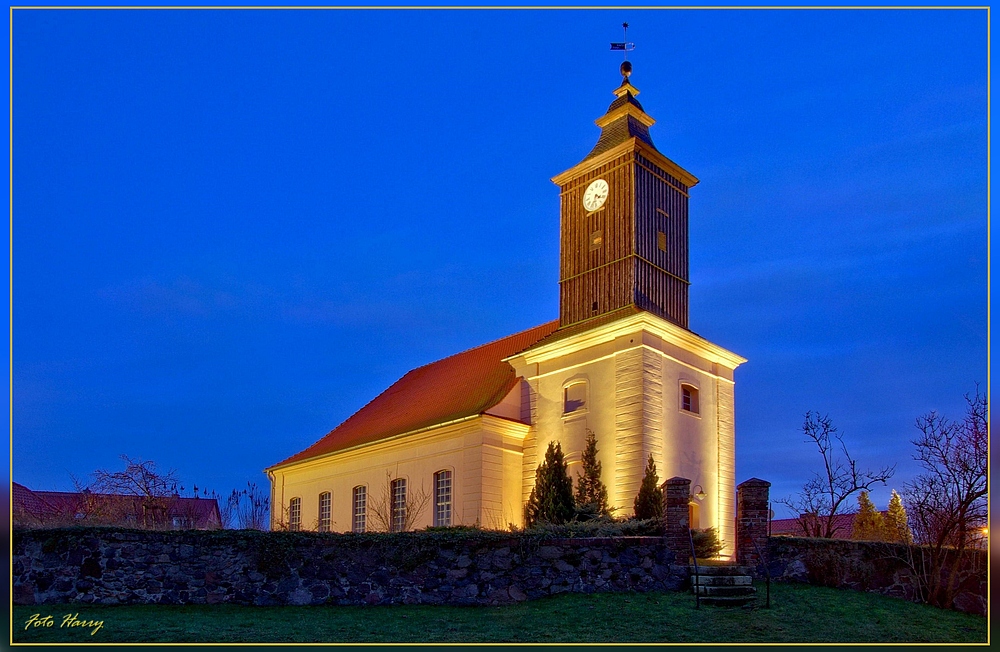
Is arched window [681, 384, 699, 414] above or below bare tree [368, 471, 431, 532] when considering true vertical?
above

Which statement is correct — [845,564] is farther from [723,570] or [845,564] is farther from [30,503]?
[30,503]

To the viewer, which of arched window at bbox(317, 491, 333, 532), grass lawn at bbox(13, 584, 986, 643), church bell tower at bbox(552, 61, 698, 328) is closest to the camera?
grass lawn at bbox(13, 584, 986, 643)

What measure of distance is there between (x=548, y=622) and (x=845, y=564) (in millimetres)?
7479

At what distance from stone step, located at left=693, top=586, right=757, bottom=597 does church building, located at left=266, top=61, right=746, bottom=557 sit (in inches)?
298

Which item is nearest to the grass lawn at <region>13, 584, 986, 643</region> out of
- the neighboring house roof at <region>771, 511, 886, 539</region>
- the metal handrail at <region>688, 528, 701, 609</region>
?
the metal handrail at <region>688, 528, 701, 609</region>

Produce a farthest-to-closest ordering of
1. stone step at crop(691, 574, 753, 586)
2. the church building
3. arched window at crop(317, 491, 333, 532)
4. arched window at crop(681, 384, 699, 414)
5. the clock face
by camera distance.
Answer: arched window at crop(317, 491, 333, 532), the clock face, arched window at crop(681, 384, 699, 414), the church building, stone step at crop(691, 574, 753, 586)

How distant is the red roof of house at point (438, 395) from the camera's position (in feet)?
101

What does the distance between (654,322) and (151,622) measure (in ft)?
52.3

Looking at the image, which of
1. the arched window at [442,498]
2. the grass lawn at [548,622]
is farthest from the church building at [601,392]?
the grass lawn at [548,622]

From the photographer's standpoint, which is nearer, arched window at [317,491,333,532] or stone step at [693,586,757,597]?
stone step at [693,586,757,597]

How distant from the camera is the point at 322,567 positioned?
1758 centimetres

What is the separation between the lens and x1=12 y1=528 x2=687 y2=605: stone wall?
16469mm

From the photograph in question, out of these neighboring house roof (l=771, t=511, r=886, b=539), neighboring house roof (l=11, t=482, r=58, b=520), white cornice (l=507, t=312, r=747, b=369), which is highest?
white cornice (l=507, t=312, r=747, b=369)

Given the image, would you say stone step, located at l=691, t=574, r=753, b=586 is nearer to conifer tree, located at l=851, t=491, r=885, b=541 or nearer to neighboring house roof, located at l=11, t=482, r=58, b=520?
neighboring house roof, located at l=11, t=482, r=58, b=520
